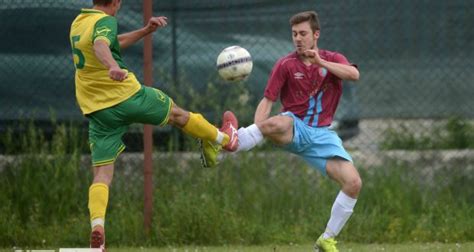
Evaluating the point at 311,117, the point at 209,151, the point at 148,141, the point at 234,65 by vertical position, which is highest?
the point at 234,65

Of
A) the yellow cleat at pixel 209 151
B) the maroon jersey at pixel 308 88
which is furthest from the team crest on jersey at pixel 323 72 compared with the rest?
the yellow cleat at pixel 209 151

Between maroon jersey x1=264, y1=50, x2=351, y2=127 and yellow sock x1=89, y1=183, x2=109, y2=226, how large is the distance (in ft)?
5.15

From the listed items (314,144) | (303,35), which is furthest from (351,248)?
(303,35)

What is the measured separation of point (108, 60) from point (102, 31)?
0.27m

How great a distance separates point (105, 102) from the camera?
7.73m

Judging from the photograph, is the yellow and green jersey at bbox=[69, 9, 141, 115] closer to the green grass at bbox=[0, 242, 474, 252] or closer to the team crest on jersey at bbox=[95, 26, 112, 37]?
the team crest on jersey at bbox=[95, 26, 112, 37]

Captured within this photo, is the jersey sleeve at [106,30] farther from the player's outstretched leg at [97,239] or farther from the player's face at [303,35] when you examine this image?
the player's face at [303,35]

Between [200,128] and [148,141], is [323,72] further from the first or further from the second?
[148,141]

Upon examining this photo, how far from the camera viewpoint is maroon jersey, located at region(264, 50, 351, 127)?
851cm

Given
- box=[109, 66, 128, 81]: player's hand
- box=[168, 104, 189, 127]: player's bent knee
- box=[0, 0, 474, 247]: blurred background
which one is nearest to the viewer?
box=[109, 66, 128, 81]: player's hand

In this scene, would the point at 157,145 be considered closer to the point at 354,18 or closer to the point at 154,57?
the point at 154,57

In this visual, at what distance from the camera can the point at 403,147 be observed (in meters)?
10.6

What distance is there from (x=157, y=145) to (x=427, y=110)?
2.53m

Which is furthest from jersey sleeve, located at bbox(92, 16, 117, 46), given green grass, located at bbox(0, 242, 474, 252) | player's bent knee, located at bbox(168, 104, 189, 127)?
green grass, located at bbox(0, 242, 474, 252)
